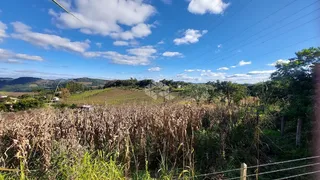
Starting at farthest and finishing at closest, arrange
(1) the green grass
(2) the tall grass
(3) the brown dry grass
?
(1) the green grass
(3) the brown dry grass
(2) the tall grass

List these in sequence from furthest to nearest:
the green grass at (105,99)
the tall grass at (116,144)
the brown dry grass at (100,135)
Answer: the green grass at (105,99) < the brown dry grass at (100,135) < the tall grass at (116,144)

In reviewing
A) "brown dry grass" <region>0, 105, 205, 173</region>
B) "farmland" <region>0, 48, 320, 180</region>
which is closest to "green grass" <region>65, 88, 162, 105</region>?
"brown dry grass" <region>0, 105, 205, 173</region>

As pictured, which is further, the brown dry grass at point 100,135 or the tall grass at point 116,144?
the brown dry grass at point 100,135

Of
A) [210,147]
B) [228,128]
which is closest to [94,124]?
[210,147]

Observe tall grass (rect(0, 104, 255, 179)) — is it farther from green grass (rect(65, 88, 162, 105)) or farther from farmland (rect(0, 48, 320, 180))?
green grass (rect(65, 88, 162, 105))

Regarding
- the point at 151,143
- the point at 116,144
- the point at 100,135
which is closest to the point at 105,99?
the point at 100,135

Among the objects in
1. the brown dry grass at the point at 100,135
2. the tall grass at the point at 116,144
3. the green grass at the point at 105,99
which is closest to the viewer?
the tall grass at the point at 116,144

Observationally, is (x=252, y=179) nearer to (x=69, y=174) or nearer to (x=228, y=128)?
(x=228, y=128)

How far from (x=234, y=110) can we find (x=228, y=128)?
3.23 feet

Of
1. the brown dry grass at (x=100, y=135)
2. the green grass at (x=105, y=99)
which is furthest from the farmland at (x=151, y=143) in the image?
the green grass at (x=105, y=99)

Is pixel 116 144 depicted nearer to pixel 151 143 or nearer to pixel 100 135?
pixel 100 135

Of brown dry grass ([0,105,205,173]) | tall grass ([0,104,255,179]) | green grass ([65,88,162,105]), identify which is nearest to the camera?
tall grass ([0,104,255,179])

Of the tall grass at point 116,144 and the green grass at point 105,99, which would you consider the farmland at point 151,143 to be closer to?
the tall grass at point 116,144

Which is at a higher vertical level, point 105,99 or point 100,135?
point 105,99
